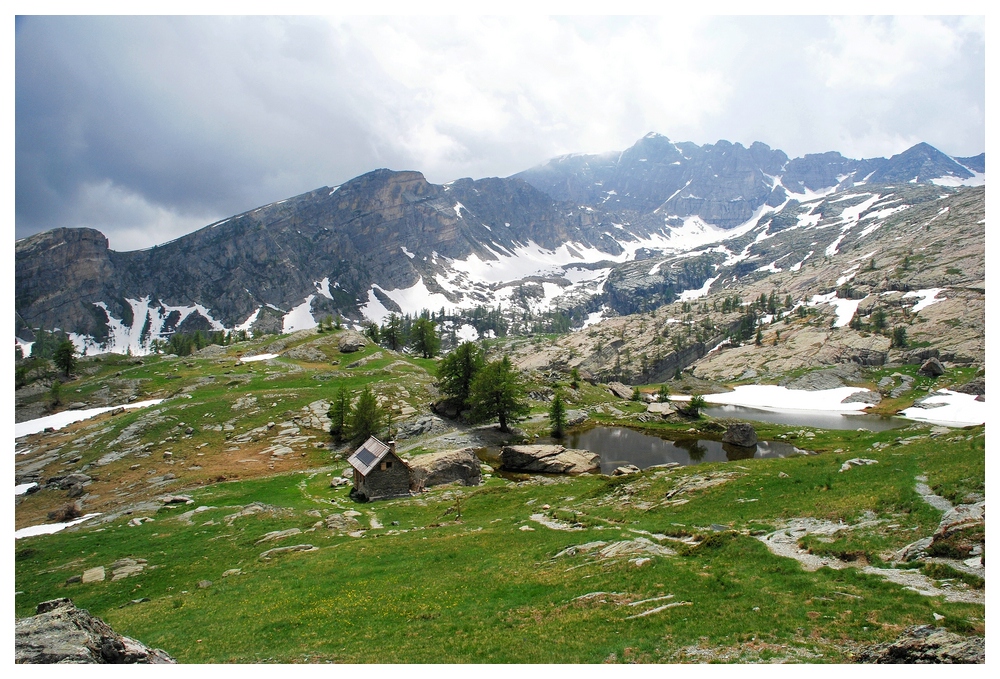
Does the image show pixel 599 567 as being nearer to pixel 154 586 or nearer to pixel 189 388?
pixel 154 586

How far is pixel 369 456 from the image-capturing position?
45812mm

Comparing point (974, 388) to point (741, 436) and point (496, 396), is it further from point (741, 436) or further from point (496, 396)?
point (496, 396)

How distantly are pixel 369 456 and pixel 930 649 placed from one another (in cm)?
4282

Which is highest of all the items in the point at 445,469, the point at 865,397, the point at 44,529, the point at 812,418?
the point at 44,529

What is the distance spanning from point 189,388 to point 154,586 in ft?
252

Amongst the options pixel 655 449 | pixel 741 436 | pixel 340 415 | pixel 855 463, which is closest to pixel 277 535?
pixel 340 415

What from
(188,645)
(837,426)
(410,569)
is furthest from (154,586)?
(837,426)

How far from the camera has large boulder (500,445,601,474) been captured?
55656mm

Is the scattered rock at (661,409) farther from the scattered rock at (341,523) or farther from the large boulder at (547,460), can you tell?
the scattered rock at (341,523)

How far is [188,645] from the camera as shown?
56.0 ft

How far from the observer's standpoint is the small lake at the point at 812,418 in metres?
84.3

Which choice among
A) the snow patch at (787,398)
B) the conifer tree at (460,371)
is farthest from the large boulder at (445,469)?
the snow patch at (787,398)

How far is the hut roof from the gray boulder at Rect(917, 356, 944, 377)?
144226 millimetres

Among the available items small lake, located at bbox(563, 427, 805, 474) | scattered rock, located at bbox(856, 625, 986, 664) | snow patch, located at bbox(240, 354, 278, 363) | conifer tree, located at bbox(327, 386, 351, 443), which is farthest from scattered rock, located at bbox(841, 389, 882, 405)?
snow patch, located at bbox(240, 354, 278, 363)
